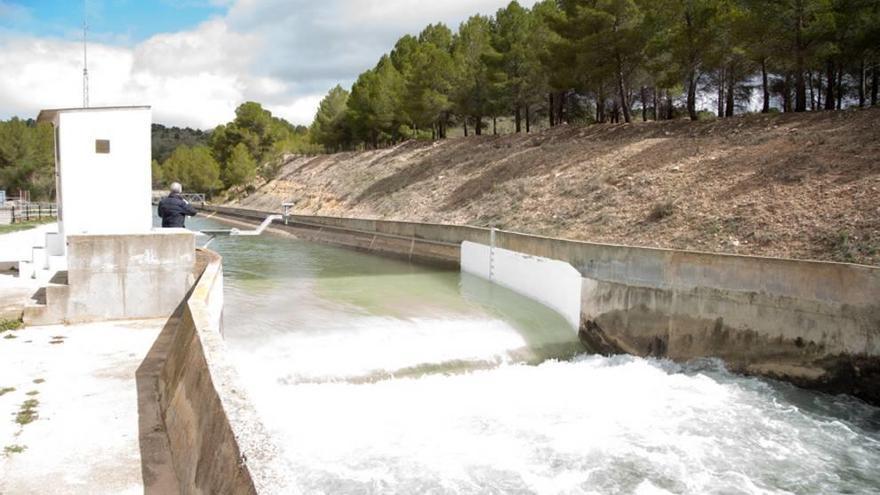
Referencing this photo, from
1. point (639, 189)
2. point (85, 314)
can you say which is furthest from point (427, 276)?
point (85, 314)

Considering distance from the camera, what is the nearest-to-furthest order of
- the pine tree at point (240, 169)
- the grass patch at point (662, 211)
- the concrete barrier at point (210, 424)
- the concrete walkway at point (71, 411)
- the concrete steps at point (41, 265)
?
the concrete barrier at point (210, 424) → the concrete walkway at point (71, 411) → the concrete steps at point (41, 265) → the grass patch at point (662, 211) → the pine tree at point (240, 169)

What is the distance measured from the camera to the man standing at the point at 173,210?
11.3 meters

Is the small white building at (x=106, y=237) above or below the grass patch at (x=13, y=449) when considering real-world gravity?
above

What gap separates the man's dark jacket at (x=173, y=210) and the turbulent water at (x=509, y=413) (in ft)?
6.97

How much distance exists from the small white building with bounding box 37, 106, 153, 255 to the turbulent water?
283cm

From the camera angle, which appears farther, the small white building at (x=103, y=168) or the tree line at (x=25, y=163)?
the tree line at (x=25, y=163)

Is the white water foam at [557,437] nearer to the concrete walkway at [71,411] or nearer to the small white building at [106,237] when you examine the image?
the concrete walkway at [71,411]

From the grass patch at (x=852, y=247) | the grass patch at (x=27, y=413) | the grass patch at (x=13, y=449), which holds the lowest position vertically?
the grass patch at (x=13, y=449)

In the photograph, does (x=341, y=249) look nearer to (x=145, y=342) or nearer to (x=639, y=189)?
→ (x=639, y=189)

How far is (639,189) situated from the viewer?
20734 millimetres

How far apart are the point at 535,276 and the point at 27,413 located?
1137 centimetres

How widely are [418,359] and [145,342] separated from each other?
167 inches

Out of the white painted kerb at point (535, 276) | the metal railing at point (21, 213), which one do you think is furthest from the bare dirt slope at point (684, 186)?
the metal railing at point (21, 213)

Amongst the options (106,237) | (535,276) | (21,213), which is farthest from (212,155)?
(106,237)
